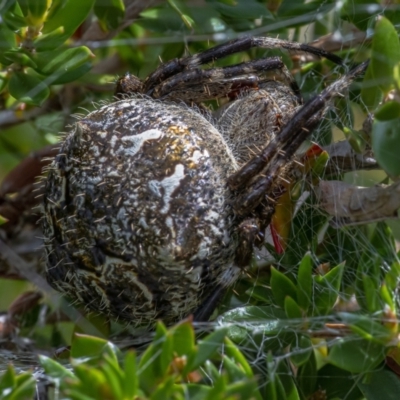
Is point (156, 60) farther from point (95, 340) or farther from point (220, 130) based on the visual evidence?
point (95, 340)

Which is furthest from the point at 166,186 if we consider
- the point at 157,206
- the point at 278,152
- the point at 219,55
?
the point at 219,55

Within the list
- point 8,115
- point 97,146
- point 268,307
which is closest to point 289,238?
point 268,307

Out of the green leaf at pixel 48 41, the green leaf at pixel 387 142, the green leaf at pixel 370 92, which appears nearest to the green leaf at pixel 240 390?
the green leaf at pixel 387 142

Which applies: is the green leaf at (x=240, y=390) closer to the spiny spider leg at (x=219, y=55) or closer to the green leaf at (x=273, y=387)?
the green leaf at (x=273, y=387)

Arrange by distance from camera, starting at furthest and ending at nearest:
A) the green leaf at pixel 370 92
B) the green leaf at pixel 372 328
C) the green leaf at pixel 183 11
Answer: the green leaf at pixel 183 11
the green leaf at pixel 370 92
the green leaf at pixel 372 328

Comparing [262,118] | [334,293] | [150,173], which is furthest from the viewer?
[262,118]

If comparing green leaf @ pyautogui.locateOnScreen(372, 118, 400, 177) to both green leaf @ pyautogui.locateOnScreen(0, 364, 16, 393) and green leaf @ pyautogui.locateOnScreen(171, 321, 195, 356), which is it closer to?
green leaf @ pyautogui.locateOnScreen(171, 321, 195, 356)

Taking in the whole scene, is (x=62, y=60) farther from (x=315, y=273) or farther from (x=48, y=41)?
(x=315, y=273)

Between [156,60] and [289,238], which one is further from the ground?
[156,60]
